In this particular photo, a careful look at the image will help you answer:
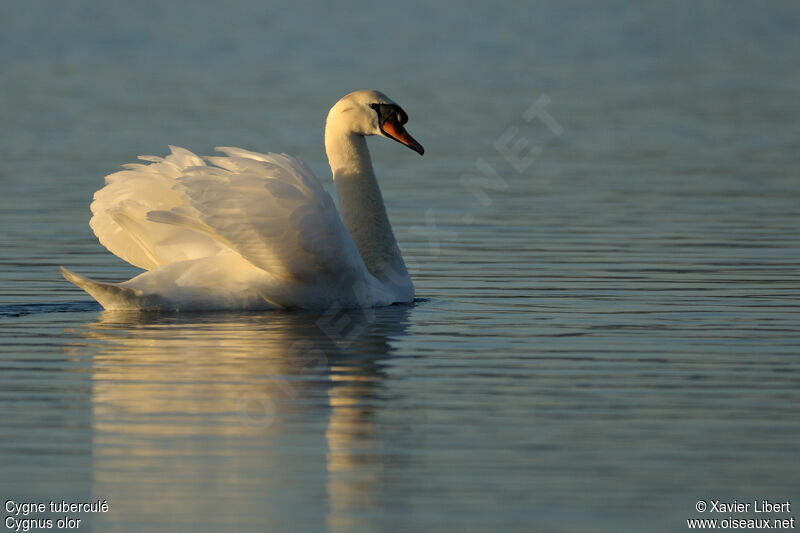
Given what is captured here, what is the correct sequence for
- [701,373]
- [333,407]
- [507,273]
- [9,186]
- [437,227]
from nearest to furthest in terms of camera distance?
[333,407] < [701,373] < [507,273] < [437,227] < [9,186]

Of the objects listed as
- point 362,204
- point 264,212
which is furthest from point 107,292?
point 362,204

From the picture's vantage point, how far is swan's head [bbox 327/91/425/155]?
13836mm

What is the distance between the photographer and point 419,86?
115ft

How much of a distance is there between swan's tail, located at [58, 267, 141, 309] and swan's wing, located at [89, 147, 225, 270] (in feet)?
2.06

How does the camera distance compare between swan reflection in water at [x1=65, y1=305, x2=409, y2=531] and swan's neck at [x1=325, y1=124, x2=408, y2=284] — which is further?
swan's neck at [x1=325, y1=124, x2=408, y2=284]

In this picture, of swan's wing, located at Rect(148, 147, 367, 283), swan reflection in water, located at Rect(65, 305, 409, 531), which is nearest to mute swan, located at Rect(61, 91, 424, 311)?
swan's wing, located at Rect(148, 147, 367, 283)

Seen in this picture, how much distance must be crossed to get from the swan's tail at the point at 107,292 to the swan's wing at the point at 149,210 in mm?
628

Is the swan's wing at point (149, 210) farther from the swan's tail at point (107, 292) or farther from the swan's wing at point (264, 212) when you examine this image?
the swan's tail at point (107, 292)

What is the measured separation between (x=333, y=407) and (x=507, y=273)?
5.60 m

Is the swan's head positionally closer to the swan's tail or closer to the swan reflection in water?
the swan reflection in water

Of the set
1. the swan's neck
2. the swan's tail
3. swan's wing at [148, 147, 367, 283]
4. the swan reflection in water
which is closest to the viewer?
the swan reflection in water

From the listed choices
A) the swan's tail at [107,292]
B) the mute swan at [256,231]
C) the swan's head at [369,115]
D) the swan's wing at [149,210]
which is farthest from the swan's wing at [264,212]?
the swan's head at [369,115]

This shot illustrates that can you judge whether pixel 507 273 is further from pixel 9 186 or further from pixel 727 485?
pixel 9 186

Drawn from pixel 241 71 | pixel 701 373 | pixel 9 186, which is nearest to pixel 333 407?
pixel 701 373
